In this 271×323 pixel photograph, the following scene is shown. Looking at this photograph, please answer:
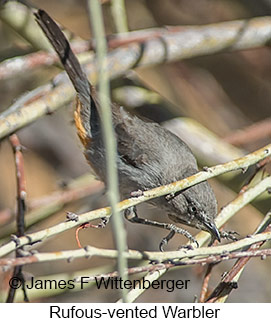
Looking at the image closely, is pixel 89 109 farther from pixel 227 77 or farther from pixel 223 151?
pixel 227 77

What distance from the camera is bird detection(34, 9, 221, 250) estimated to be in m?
2.87

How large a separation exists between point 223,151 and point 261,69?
1.71 metres

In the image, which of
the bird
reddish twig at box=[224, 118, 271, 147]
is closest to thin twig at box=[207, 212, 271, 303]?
the bird

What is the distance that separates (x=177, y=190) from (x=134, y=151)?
3.59ft

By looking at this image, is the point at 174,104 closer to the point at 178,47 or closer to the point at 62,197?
the point at 178,47

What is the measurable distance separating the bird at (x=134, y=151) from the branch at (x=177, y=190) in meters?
0.33

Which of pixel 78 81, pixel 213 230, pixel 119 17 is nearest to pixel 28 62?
pixel 78 81

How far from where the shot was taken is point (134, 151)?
313 cm

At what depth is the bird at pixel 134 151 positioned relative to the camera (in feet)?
9.43

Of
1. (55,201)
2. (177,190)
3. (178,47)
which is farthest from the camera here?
(178,47)

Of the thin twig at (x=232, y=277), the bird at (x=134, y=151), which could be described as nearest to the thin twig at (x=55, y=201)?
the bird at (x=134, y=151)

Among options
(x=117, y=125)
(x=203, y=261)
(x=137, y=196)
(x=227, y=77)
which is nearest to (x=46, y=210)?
(x=117, y=125)

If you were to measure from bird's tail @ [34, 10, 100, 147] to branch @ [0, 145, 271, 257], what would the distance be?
3.25 ft

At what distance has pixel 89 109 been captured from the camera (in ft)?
10.6
